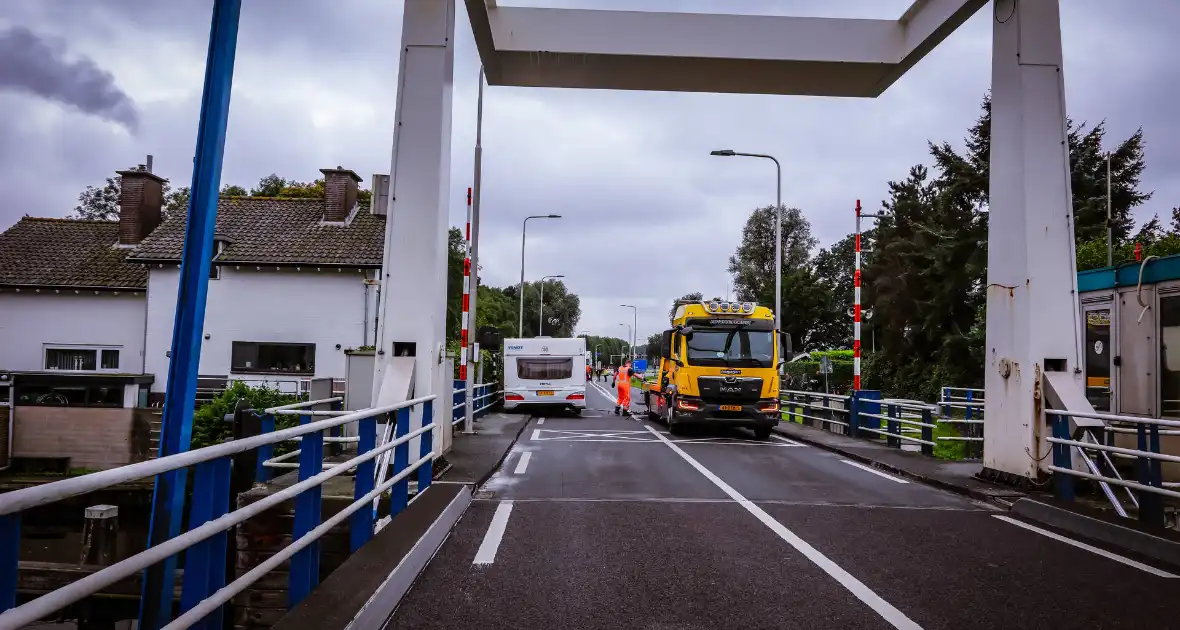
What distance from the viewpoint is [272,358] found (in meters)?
30.1

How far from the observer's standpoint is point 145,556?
8.91 ft

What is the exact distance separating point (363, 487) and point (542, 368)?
73.4 feet

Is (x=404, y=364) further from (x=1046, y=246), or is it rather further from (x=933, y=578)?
(x=1046, y=246)

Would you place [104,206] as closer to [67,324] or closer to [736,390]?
[67,324]

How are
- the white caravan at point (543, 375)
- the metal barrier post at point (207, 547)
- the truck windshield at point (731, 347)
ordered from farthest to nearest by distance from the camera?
the white caravan at point (543, 375) → the truck windshield at point (731, 347) → the metal barrier post at point (207, 547)

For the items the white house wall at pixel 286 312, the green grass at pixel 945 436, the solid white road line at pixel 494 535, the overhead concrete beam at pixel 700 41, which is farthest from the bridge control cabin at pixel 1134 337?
the white house wall at pixel 286 312

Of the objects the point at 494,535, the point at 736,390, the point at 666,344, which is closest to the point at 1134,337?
the point at 736,390

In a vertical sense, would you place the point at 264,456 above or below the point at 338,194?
below

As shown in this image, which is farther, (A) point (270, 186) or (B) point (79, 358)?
(A) point (270, 186)

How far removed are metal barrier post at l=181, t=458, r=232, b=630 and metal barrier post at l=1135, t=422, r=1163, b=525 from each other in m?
7.28

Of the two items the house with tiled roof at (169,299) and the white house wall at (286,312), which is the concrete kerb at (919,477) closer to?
the white house wall at (286,312)

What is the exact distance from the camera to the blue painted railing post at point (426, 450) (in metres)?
8.84

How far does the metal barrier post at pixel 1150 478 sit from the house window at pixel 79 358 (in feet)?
98.9

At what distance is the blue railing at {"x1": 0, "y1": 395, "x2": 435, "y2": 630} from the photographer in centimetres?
221
